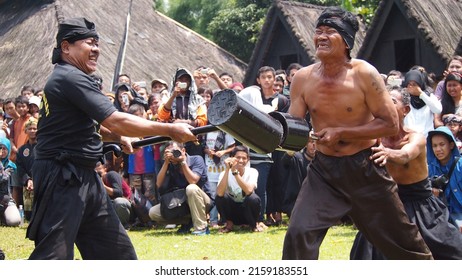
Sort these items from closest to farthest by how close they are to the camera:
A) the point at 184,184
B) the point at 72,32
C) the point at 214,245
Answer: the point at 72,32, the point at 214,245, the point at 184,184

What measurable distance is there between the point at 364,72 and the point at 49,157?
92.3 inches

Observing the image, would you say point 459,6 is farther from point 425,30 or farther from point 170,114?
point 170,114

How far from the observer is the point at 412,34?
21.6 metres

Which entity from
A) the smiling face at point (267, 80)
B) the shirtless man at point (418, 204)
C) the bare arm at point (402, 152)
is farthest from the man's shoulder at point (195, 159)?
the bare arm at point (402, 152)

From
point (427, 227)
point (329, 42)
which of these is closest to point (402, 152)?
point (427, 227)

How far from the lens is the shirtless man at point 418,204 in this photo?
6867mm

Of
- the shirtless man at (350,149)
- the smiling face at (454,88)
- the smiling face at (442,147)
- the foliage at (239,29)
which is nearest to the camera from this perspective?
the shirtless man at (350,149)

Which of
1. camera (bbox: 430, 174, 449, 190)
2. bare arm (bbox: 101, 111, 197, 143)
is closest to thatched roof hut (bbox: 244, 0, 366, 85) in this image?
camera (bbox: 430, 174, 449, 190)

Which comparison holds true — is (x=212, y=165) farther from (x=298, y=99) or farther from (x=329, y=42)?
(x=329, y=42)

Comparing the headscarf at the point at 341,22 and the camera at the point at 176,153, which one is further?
the camera at the point at 176,153

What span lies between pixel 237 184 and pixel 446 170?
9.97 feet

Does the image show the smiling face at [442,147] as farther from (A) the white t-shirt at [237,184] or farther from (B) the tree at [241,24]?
(B) the tree at [241,24]

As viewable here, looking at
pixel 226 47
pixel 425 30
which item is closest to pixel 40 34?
pixel 226 47

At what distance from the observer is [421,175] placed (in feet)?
22.8
